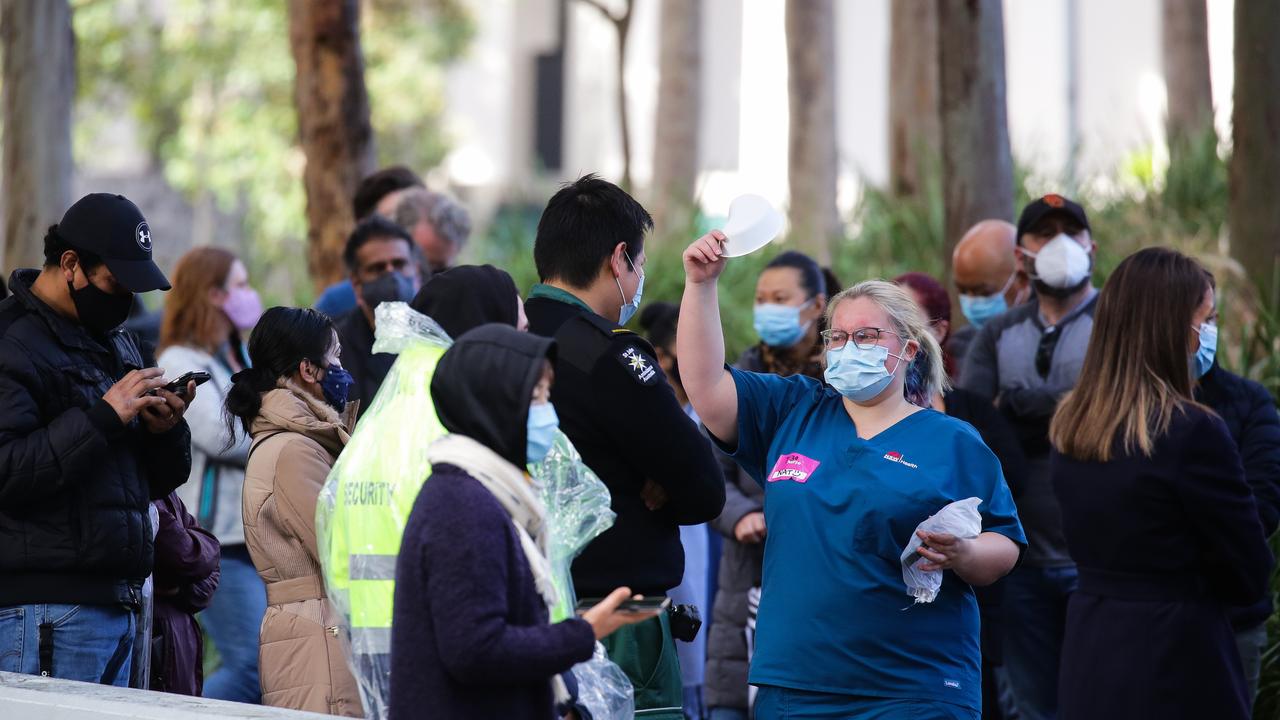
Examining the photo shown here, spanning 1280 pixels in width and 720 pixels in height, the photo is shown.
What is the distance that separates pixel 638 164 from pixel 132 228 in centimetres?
3717

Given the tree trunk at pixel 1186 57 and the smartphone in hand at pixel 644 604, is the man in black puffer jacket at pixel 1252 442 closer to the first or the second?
the smartphone in hand at pixel 644 604

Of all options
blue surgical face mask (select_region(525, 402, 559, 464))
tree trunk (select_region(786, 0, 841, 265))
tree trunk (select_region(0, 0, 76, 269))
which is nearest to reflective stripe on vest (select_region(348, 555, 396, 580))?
blue surgical face mask (select_region(525, 402, 559, 464))

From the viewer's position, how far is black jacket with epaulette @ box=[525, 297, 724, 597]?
391cm

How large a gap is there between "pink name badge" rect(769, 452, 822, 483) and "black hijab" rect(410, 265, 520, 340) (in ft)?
2.76

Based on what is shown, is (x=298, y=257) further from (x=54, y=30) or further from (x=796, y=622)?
(x=796, y=622)

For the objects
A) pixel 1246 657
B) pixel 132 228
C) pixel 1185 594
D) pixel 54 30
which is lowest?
pixel 1246 657

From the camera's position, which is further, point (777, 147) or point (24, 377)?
point (777, 147)

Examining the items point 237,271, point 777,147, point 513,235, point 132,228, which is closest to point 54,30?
point 513,235

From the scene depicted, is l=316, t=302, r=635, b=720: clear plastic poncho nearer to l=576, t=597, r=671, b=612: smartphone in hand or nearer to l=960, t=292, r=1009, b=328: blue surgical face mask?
l=576, t=597, r=671, b=612: smartphone in hand

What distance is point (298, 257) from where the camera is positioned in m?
13.6

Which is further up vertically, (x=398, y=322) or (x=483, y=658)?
(x=398, y=322)

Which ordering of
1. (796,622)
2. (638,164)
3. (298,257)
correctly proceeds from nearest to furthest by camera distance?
1. (796,622)
2. (298,257)
3. (638,164)

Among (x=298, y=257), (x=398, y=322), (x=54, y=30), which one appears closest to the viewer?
(x=398, y=322)

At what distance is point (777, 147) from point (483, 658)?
101ft
